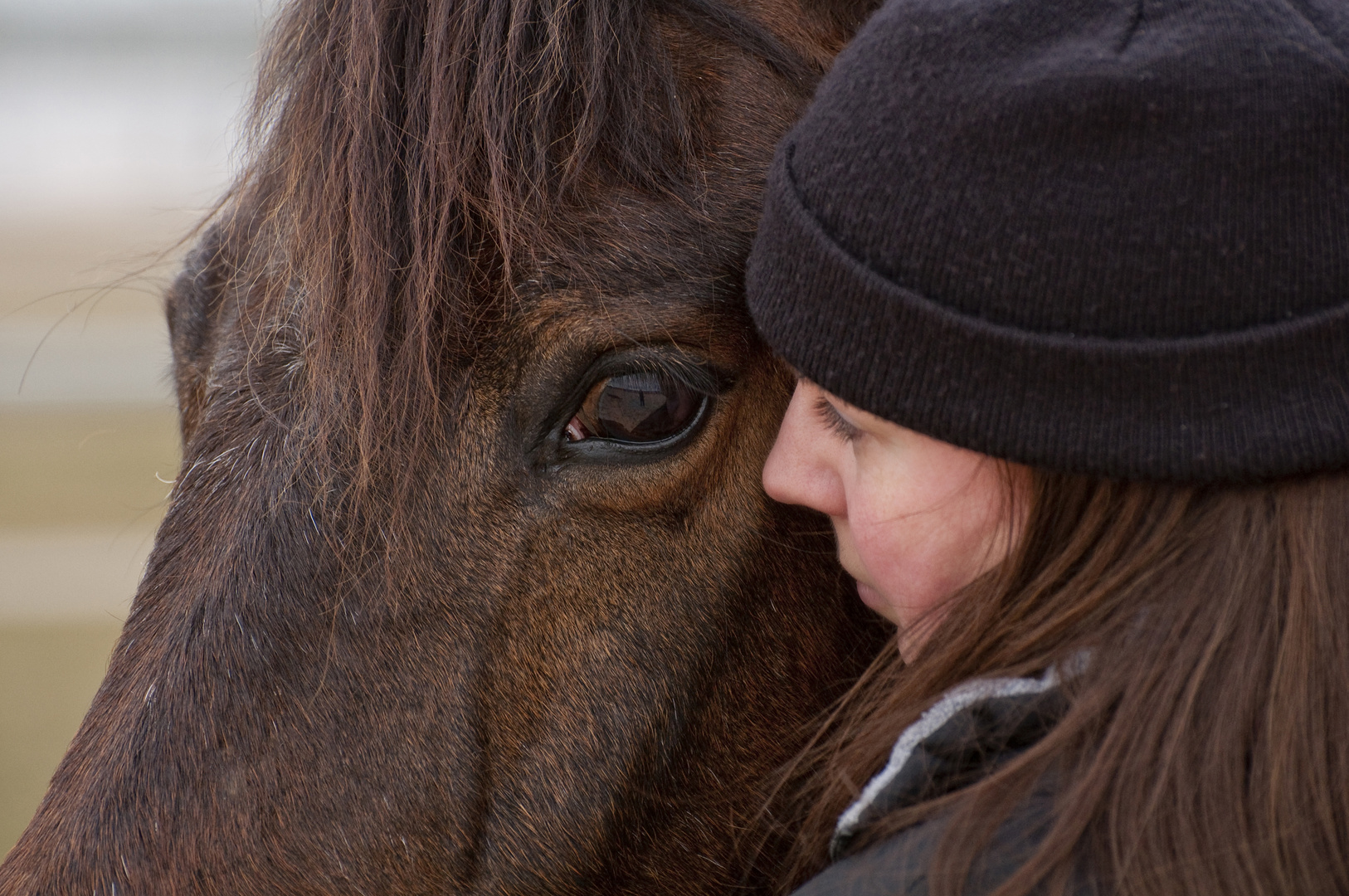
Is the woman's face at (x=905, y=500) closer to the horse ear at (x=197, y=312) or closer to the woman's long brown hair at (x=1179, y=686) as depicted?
the woman's long brown hair at (x=1179, y=686)

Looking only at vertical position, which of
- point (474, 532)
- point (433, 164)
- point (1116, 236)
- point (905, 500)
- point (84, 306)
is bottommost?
point (84, 306)

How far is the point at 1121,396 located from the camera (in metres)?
1.03

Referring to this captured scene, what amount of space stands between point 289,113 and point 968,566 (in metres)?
1.04

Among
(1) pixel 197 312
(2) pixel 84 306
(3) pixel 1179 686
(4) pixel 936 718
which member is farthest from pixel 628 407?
(2) pixel 84 306

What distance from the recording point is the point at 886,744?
3.86 feet

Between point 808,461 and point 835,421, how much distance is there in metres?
0.06

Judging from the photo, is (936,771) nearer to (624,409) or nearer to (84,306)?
(624,409)

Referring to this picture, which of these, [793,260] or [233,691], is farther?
[233,691]

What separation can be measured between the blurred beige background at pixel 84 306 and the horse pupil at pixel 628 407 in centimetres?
82

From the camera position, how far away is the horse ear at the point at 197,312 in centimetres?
189

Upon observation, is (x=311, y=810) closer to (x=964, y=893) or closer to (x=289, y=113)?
(x=964, y=893)

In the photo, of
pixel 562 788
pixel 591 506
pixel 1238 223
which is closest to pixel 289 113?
pixel 591 506

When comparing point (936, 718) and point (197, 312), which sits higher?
point (936, 718)

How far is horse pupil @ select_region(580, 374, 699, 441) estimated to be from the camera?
1374mm
